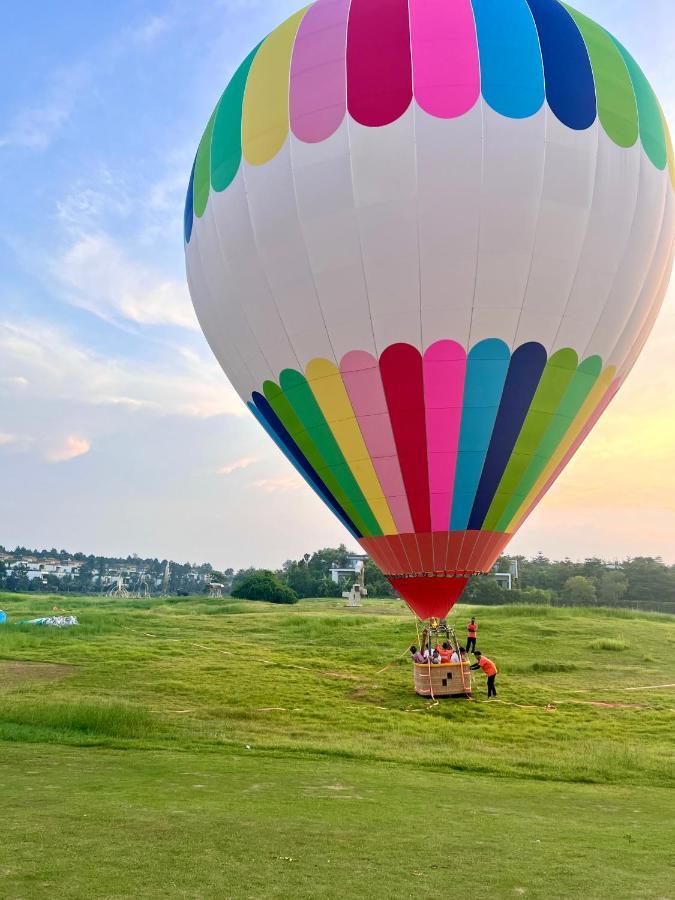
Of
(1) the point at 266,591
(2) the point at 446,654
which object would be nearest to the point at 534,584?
(1) the point at 266,591

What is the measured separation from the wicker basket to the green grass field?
451 mm

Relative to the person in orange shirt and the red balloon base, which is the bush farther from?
the red balloon base

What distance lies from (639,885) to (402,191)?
34.9 ft

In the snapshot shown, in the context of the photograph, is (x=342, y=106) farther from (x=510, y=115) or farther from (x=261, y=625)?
(x=261, y=625)

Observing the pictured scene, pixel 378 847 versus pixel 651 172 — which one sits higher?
pixel 651 172

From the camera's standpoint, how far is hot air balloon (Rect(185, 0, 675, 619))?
43.3 feet

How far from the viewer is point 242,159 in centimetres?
1473

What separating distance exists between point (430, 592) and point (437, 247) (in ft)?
21.2

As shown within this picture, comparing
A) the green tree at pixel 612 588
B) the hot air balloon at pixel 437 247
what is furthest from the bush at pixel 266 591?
the hot air balloon at pixel 437 247

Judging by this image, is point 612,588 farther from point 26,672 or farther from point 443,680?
point 26,672

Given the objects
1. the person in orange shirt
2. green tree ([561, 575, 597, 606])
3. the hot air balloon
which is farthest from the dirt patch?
green tree ([561, 575, 597, 606])

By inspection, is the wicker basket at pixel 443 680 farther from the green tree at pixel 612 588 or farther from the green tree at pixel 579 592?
the green tree at pixel 612 588

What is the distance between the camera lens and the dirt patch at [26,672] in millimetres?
18609

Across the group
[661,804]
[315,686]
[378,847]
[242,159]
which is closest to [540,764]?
[661,804]
